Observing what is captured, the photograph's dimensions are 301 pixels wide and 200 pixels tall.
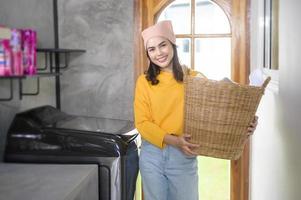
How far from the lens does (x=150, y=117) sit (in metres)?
1.76

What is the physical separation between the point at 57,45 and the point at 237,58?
1349 millimetres

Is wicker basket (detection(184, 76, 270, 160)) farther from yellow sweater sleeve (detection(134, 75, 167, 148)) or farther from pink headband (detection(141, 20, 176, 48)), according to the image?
pink headband (detection(141, 20, 176, 48))

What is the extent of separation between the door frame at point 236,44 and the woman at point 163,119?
92 cm

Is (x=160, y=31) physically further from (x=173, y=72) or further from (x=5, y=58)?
(x=5, y=58)

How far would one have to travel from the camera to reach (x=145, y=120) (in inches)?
68.3

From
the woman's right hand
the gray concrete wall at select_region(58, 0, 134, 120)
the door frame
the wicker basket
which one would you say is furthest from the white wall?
the gray concrete wall at select_region(58, 0, 134, 120)

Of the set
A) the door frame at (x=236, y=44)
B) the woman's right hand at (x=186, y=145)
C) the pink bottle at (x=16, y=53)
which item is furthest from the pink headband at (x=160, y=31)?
the door frame at (x=236, y=44)

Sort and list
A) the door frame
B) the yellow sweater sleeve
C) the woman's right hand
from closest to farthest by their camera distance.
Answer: the woman's right hand → the yellow sweater sleeve → the door frame

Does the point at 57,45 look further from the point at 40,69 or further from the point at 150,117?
the point at 150,117

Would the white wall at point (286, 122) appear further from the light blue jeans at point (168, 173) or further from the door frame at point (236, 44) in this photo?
the door frame at point (236, 44)

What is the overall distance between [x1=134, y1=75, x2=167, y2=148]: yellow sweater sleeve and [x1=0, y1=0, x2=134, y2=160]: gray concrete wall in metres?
0.96

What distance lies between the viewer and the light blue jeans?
1.73m

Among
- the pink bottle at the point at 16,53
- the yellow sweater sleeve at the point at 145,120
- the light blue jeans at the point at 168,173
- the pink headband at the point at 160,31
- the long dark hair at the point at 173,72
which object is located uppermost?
the pink headband at the point at 160,31

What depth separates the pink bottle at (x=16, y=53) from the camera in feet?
6.01
